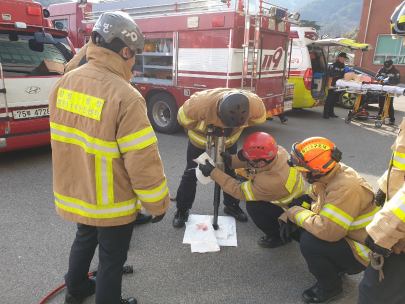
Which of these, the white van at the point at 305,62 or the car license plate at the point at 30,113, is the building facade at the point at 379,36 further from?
the car license plate at the point at 30,113

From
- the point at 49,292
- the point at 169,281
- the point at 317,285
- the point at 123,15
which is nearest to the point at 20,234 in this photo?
the point at 49,292

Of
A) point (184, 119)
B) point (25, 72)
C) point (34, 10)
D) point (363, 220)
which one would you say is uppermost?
point (34, 10)

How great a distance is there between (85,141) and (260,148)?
4.67ft

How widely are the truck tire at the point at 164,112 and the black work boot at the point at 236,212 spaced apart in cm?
340

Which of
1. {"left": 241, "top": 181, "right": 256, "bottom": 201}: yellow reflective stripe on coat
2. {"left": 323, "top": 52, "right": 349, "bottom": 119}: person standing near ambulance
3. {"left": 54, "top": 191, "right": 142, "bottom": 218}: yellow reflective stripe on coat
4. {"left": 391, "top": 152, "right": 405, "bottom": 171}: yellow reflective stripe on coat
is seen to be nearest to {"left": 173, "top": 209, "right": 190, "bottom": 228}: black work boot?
{"left": 241, "top": 181, "right": 256, "bottom": 201}: yellow reflective stripe on coat

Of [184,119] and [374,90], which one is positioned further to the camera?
[374,90]

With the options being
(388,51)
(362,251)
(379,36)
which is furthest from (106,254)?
(379,36)

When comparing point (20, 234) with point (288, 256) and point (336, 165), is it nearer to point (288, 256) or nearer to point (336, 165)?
point (288, 256)

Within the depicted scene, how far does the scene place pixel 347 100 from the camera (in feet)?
35.2

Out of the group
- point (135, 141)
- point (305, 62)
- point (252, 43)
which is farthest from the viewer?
point (305, 62)

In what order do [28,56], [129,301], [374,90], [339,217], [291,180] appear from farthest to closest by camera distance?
[374,90]
[28,56]
[291,180]
[129,301]
[339,217]

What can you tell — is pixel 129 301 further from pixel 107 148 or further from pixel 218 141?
pixel 218 141

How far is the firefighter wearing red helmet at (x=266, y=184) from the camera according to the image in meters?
2.66

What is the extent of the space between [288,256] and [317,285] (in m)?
0.51
